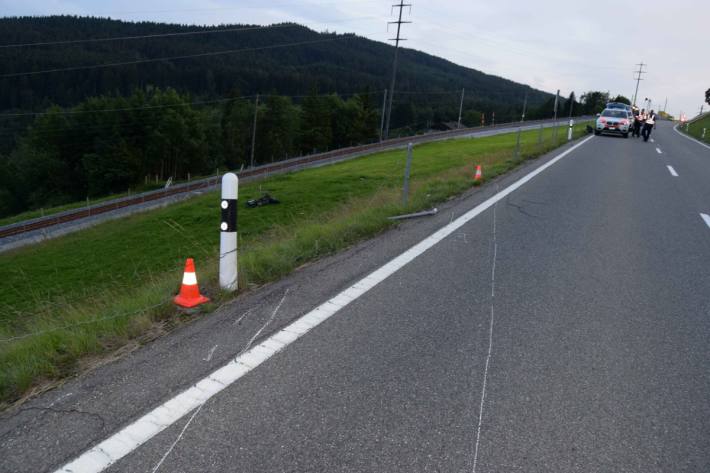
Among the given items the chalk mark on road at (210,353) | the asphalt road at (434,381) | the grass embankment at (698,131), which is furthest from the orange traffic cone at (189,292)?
the grass embankment at (698,131)

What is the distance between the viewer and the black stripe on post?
4.36 metres

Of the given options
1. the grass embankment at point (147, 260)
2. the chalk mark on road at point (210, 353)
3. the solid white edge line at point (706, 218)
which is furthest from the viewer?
the solid white edge line at point (706, 218)

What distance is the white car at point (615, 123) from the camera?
3167cm

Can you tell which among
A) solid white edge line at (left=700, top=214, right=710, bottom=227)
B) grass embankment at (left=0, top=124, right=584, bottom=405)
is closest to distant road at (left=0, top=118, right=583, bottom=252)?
grass embankment at (left=0, top=124, right=584, bottom=405)

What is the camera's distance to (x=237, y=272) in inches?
189

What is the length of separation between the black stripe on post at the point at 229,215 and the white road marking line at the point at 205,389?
1.04 m

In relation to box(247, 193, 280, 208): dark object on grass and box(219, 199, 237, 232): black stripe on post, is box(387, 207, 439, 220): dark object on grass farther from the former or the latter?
box(247, 193, 280, 208): dark object on grass

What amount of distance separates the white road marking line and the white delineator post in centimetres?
88

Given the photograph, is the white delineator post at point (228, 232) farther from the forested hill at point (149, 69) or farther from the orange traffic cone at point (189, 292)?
the forested hill at point (149, 69)

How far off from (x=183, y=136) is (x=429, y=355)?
2772 inches

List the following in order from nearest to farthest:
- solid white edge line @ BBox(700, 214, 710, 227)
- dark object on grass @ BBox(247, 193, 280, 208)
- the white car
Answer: solid white edge line @ BBox(700, 214, 710, 227) < dark object on grass @ BBox(247, 193, 280, 208) < the white car

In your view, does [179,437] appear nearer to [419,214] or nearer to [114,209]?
[419,214]

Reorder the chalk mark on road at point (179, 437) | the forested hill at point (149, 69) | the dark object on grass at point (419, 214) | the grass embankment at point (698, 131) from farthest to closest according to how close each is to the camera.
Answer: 1. the forested hill at point (149, 69)
2. the grass embankment at point (698, 131)
3. the dark object on grass at point (419, 214)
4. the chalk mark on road at point (179, 437)

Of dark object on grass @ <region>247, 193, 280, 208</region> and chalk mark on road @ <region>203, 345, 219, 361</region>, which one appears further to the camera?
dark object on grass @ <region>247, 193, 280, 208</region>
